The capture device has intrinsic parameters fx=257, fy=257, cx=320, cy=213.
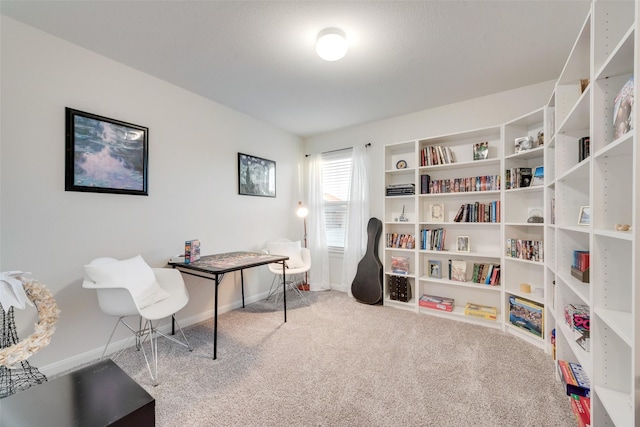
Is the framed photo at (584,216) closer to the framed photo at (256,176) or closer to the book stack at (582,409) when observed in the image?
the book stack at (582,409)

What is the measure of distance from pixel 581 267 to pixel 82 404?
2.60 metres

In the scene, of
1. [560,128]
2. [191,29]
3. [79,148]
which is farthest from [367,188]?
[79,148]

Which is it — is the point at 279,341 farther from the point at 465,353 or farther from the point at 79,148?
the point at 79,148

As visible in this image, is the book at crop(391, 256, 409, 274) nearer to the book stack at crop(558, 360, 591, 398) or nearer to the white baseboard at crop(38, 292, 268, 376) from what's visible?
the book stack at crop(558, 360, 591, 398)

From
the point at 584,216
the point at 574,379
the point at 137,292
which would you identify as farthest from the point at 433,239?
the point at 137,292

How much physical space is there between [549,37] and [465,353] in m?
2.59

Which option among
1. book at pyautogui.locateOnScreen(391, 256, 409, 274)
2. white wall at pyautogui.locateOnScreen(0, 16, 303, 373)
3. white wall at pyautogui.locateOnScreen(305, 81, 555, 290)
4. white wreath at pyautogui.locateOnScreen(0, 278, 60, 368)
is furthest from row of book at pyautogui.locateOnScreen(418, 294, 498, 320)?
white wreath at pyautogui.locateOnScreen(0, 278, 60, 368)

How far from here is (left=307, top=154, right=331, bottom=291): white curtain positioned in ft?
13.3

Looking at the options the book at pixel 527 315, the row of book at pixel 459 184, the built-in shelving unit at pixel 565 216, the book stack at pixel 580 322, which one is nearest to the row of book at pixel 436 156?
the built-in shelving unit at pixel 565 216

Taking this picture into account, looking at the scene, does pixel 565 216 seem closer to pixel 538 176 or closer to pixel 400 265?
pixel 538 176

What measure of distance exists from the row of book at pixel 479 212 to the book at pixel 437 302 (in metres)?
0.96

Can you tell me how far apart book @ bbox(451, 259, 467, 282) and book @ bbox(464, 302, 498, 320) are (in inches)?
12.2

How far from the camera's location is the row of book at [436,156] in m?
3.03

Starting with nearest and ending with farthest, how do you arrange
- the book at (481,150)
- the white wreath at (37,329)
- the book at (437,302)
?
1. the white wreath at (37,329)
2. the book at (481,150)
3. the book at (437,302)
